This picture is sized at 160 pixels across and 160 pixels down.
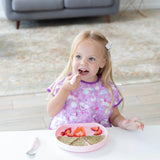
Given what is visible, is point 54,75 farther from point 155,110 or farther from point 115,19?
point 115,19

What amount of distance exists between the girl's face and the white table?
28 cm

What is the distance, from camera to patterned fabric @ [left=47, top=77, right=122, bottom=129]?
1.41m

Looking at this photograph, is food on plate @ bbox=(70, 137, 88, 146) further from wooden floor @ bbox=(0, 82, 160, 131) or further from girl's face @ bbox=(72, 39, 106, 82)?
wooden floor @ bbox=(0, 82, 160, 131)

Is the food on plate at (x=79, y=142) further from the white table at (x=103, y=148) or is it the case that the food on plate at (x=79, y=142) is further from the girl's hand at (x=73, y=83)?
the girl's hand at (x=73, y=83)

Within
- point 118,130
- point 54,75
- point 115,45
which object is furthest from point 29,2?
point 118,130

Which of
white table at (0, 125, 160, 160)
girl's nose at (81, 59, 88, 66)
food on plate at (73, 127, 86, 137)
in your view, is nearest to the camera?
white table at (0, 125, 160, 160)

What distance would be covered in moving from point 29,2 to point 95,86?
120 inches

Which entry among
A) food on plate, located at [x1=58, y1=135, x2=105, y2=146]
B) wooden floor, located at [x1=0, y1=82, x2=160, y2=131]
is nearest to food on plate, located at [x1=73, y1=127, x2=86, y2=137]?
food on plate, located at [x1=58, y1=135, x2=105, y2=146]

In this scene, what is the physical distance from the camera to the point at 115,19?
483 cm

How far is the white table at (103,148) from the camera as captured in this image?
1019mm

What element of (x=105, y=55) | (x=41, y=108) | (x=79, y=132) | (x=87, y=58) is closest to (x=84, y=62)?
(x=87, y=58)

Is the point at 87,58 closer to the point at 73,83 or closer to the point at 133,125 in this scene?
the point at 73,83

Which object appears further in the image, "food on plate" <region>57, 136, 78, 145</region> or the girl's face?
the girl's face

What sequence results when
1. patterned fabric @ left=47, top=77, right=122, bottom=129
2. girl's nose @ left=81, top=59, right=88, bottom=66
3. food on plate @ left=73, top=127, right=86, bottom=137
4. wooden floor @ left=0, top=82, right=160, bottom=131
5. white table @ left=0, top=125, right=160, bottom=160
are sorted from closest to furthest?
1. white table @ left=0, top=125, right=160, bottom=160
2. food on plate @ left=73, top=127, right=86, bottom=137
3. girl's nose @ left=81, top=59, right=88, bottom=66
4. patterned fabric @ left=47, top=77, right=122, bottom=129
5. wooden floor @ left=0, top=82, right=160, bottom=131
